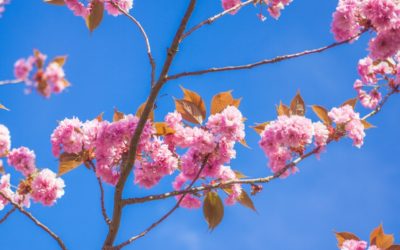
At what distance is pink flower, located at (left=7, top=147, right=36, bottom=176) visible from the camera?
12.9 ft

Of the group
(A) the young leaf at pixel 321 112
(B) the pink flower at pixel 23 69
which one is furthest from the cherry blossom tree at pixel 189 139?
(B) the pink flower at pixel 23 69

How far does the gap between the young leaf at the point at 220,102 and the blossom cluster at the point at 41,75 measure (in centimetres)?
189

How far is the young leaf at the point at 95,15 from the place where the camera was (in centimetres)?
394

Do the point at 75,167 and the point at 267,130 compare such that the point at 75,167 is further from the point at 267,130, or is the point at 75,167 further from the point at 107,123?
the point at 267,130

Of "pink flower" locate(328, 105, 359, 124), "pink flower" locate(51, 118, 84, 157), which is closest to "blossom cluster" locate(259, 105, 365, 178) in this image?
"pink flower" locate(328, 105, 359, 124)

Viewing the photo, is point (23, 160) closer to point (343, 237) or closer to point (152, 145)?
point (152, 145)

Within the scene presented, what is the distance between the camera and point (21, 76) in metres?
2.00

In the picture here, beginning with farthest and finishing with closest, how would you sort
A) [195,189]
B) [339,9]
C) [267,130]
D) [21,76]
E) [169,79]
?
[339,9] → [267,130] → [195,189] → [169,79] → [21,76]

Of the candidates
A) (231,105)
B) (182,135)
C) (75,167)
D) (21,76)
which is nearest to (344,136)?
(231,105)

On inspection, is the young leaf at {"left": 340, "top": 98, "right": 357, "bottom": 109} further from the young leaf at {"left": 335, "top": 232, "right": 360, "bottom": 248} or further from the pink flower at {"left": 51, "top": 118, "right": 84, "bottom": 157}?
the pink flower at {"left": 51, "top": 118, "right": 84, "bottom": 157}

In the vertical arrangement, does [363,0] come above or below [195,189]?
above

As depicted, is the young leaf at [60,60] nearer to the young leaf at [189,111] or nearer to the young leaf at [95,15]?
the young leaf at [189,111]

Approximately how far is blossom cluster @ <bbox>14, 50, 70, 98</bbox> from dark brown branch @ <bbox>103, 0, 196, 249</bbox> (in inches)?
46.2

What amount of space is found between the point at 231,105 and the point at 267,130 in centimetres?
35
